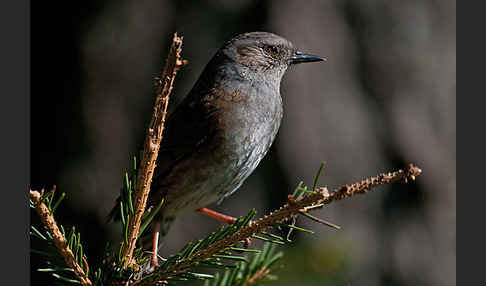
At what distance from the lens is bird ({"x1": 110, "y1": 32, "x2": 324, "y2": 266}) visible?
2.98 meters

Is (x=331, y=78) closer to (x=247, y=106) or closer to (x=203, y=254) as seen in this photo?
(x=247, y=106)

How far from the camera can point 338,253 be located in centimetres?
251

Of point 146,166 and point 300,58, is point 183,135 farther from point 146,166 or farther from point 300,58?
point 146,166

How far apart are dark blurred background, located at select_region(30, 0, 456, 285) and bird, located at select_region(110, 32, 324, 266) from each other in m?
1.29

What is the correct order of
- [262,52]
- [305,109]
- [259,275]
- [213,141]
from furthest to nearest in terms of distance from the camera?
[305,109] → [262,52] → [213,141] → [259,275]

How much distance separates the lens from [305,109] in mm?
4543

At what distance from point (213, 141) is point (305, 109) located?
1715mm

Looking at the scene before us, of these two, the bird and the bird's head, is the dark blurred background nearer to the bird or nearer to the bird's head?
the bird's head

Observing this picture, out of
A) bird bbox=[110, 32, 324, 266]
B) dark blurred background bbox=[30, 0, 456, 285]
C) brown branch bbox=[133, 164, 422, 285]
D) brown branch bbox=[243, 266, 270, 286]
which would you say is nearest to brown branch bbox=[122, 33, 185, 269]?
brown branch bbox=[133, 164, 422, 285]

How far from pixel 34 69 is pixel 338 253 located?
11.0 feet

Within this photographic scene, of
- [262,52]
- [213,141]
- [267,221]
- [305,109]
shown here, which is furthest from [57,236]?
[305,109]

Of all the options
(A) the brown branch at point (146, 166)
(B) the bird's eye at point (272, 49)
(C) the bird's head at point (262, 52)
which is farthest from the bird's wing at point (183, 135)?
(A) the brown branch at point (146, 166)

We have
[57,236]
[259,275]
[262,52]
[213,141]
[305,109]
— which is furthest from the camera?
[305,109]

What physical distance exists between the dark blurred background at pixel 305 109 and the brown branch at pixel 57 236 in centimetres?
300
